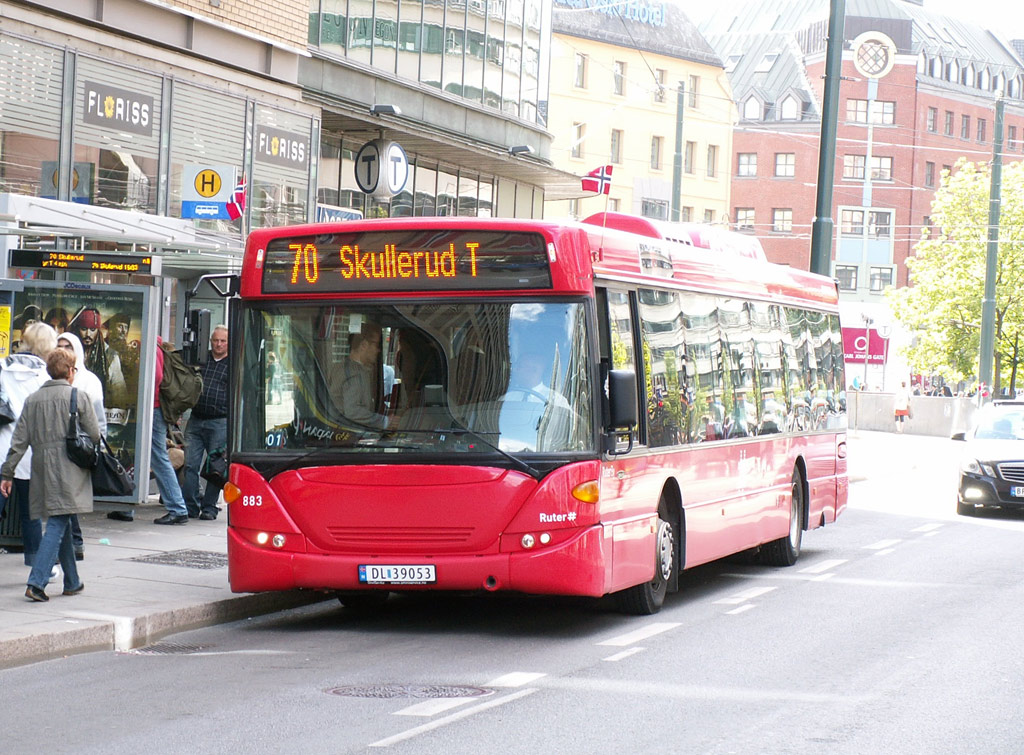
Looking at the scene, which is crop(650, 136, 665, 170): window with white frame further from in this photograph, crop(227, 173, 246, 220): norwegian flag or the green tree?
crop(227, 173, 246, 220): norwegian flag

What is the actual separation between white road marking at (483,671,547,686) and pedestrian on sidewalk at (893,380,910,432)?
45918mm

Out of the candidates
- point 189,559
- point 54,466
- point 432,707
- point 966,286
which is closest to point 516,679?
point 432,707

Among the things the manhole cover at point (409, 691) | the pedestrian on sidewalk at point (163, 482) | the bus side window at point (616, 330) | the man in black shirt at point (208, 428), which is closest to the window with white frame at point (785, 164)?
the man in black shirt at point (208, 428)

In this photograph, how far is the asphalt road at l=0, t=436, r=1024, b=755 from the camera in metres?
7.32

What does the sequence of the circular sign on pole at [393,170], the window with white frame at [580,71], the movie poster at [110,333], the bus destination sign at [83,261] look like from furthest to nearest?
the window with white frame at [580,71]
the circular sign on pole at [393,170]
the movie poster at [110,333]
the bus destination sign at [83,261]

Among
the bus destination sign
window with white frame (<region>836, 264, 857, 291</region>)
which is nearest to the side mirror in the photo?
the bus destination sign

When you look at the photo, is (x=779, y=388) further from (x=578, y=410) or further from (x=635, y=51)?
(x=635, y=51)

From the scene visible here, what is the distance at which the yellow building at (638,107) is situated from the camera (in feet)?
234

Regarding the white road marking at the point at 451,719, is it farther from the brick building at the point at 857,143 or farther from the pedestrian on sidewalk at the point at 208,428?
the brick building at the point at 857,143

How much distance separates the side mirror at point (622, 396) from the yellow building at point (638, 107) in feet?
188

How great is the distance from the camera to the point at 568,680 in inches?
349

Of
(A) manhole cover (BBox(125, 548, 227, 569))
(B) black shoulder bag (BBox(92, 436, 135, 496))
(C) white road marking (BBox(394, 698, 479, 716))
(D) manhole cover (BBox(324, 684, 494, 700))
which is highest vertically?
(B) black shoulder bag (BBox(92, 436, 135, 496))

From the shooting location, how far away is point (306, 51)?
2236cm

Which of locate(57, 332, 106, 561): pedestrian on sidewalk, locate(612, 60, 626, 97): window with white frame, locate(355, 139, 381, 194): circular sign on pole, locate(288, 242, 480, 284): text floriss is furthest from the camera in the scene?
locate(612, 60, 626, 97): window with white frame
